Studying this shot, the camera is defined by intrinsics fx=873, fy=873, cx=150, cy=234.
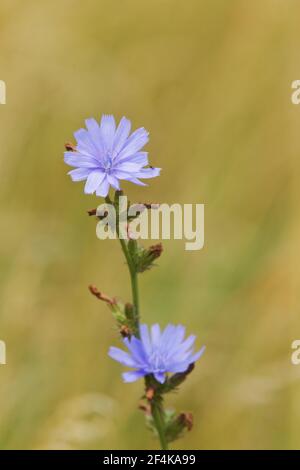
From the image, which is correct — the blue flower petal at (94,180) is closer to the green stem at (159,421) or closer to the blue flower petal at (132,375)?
the blue flower petal at (132,375)

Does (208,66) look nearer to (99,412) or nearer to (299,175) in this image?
(299,175)

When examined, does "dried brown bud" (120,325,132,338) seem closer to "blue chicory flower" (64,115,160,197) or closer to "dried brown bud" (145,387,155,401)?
"dried brown bud" (145,387,155,401)

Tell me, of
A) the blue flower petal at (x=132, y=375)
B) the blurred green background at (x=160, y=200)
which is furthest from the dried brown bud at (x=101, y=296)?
the blurred green background at (x=160, y=200)

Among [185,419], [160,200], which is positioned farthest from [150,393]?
[160,200]

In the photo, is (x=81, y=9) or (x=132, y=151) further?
(x=81, y=9)
